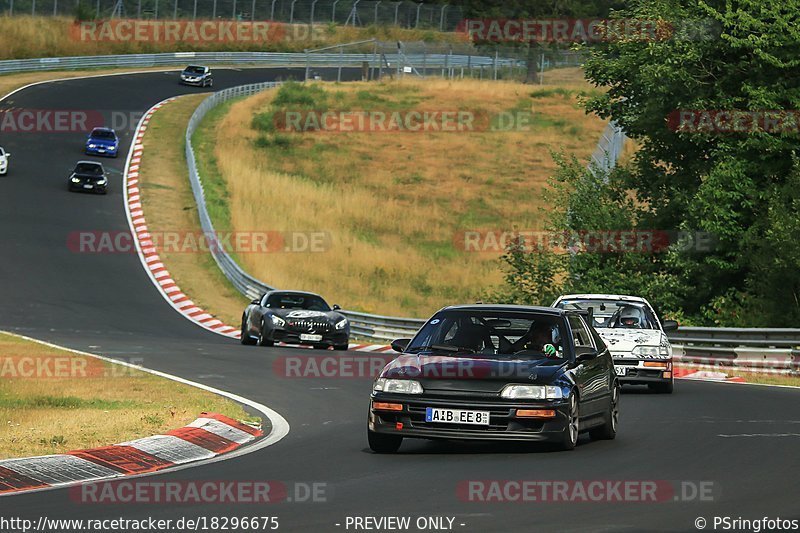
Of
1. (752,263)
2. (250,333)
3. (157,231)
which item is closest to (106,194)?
(157,231)

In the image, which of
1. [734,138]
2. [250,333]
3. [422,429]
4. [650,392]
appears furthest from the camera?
[734,138]

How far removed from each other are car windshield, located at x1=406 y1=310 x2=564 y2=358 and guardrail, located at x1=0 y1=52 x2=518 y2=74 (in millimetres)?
71379

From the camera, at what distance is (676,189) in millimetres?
34250

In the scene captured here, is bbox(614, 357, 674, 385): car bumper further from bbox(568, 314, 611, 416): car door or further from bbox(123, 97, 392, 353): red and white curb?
bbox(123, 97, 392, 353): red and white curb

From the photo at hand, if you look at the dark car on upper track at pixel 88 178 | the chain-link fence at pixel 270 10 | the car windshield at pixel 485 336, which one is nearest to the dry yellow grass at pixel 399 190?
the dark car on upper track at pixel 88 178

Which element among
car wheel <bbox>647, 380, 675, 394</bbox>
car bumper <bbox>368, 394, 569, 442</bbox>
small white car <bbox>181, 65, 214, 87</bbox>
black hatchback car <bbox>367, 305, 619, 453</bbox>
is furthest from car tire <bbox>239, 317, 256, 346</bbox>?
small white car <bbox>181, 65, 214, 87</bbox>

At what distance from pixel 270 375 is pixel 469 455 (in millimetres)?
9941

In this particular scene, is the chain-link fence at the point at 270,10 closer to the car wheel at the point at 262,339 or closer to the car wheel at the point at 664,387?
the car wheel at the point at 262,339

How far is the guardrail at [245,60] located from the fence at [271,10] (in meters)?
2.82

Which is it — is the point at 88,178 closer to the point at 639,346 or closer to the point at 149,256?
the point at 149,256

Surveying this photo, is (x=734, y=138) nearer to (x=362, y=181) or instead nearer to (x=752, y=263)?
(x=752, y=263)

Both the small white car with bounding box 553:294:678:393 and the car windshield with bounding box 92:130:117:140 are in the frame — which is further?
the car windshield with bounding box 92:130:117:140

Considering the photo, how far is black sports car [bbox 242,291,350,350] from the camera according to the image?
1161 inches

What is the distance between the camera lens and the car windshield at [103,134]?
5969 cm
